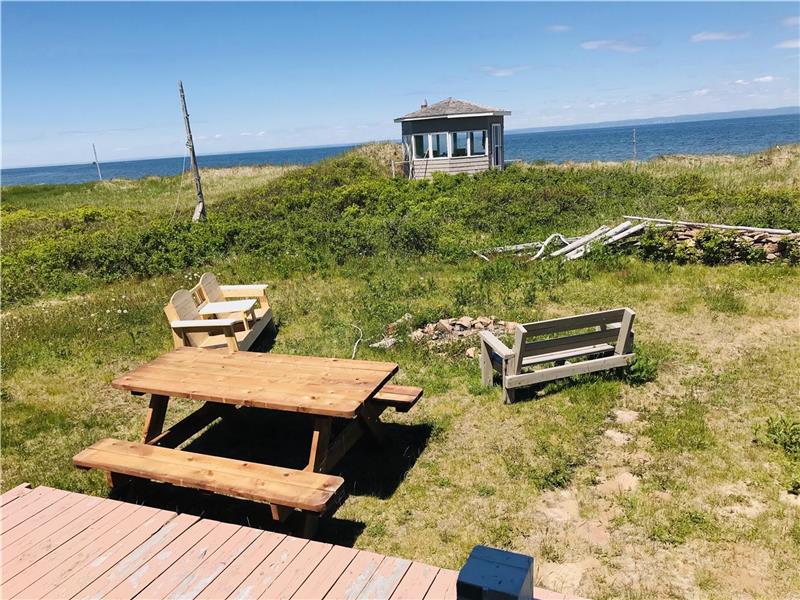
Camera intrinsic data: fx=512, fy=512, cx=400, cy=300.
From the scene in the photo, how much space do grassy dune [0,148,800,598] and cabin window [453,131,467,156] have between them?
15.1m

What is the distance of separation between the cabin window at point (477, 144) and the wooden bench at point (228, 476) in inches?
955

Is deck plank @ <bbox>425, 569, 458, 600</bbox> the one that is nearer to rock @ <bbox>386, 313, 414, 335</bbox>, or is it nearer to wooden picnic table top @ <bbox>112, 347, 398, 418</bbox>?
wooden picnic table top @ <bbox>112, 347, 398, 418</bbox>

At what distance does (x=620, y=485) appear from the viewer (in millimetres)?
4598

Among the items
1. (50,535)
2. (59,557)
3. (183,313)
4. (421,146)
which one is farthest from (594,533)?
(421,146)

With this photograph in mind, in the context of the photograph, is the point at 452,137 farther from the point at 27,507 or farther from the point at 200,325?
the point at 27,507

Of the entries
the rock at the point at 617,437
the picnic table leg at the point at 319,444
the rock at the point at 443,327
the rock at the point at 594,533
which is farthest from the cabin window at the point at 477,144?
the rock at the point at 594,533

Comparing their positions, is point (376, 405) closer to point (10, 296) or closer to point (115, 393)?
point (115, 393)

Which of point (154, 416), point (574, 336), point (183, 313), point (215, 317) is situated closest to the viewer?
point (154, 416)

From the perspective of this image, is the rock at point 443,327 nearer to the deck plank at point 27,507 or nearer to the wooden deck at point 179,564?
the wooden deck at point 179,564

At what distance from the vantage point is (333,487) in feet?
12.6

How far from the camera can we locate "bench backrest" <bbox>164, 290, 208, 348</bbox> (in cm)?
721

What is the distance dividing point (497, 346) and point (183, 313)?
4.58 m

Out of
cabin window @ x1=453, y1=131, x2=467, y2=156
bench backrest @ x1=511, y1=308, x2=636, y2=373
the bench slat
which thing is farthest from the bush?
cabin window @ x1=453, y1=131, x2=467, y2=156

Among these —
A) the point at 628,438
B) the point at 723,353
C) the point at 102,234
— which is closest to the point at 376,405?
the point at 628,438
